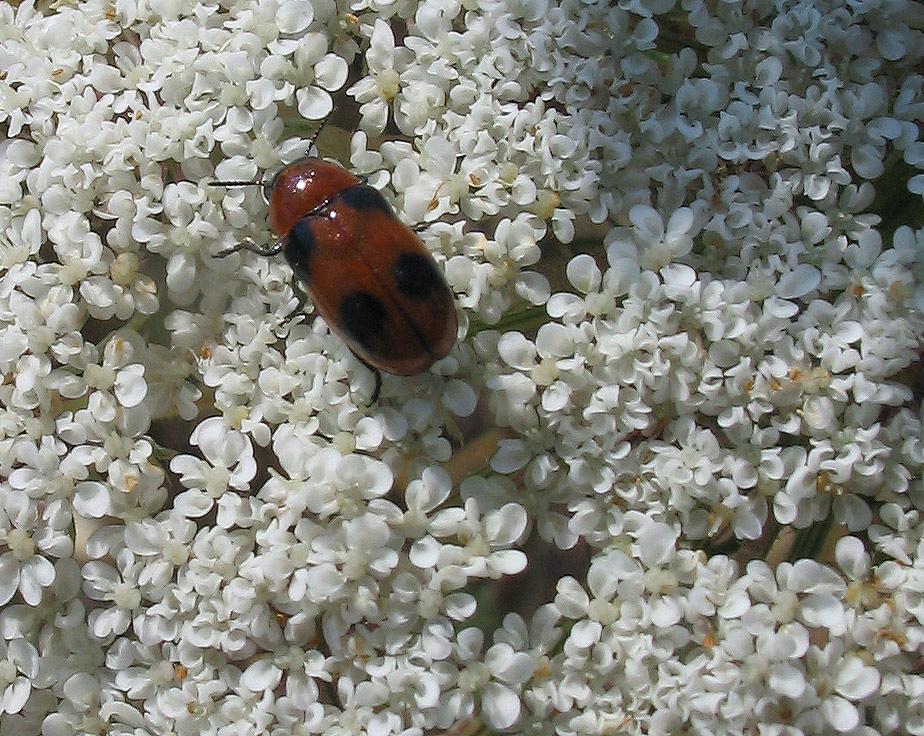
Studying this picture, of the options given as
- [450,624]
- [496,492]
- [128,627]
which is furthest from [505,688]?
[128,627]

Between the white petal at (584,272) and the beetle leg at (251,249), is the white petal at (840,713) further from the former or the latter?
the beetle leg at (251,249)

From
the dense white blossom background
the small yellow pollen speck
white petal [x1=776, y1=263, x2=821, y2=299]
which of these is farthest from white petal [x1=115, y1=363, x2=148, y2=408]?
the small yellow pollen speck

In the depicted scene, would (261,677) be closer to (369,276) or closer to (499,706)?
(499,706)

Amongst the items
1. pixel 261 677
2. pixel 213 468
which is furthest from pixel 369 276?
pixel 261 677

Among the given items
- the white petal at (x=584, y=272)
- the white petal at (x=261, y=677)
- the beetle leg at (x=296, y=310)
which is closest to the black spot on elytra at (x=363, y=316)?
the beetle leg at (x=296, y=310)

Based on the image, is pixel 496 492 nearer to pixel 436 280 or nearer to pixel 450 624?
pixel 450 624

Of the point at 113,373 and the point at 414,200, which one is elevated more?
the point at 414,200
